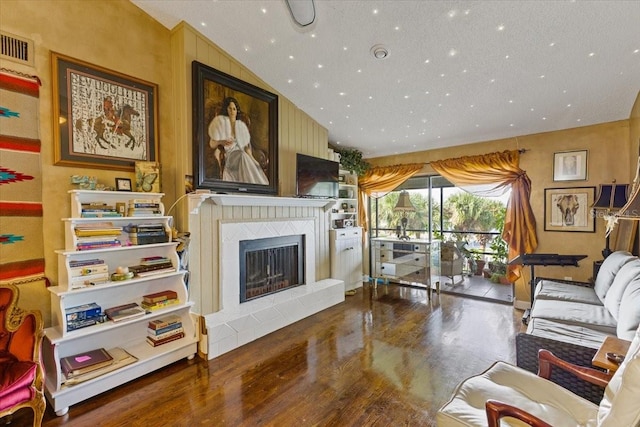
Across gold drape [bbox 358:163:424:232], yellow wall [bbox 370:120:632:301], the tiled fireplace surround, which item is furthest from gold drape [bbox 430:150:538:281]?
the tiled fireplace surround

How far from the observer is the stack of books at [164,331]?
2.66 metres

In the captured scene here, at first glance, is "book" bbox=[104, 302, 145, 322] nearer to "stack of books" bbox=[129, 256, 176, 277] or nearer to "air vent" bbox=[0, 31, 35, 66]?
"stack of books" bbox=[129, 256, 176, 277]

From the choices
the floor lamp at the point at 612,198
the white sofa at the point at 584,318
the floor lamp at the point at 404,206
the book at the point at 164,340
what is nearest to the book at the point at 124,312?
the book at the point at 164,340

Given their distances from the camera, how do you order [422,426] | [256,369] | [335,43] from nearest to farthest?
[422,426]
[256,369]
[335,43]

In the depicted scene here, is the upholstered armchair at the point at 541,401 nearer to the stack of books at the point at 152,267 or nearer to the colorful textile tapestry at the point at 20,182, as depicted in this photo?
the stack of books at the point at 152,267

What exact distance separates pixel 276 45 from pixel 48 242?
8.60 ft

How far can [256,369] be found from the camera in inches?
102

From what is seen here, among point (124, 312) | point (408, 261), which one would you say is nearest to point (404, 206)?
point (408, 261)

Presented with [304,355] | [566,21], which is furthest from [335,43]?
[304,355]

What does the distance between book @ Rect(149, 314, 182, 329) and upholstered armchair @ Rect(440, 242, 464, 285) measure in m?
4.05

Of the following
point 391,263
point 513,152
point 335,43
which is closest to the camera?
point 335,43

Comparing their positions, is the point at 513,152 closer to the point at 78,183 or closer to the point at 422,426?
the point at 422,426

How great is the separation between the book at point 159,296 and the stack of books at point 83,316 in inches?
13.8

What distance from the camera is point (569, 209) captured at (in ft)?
12.6
